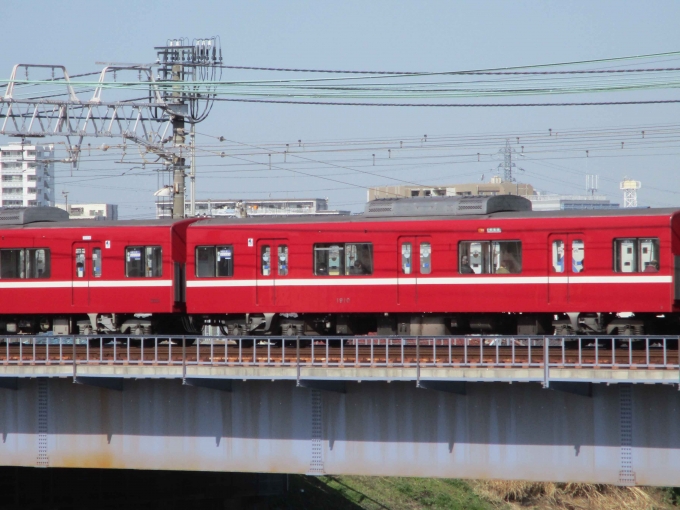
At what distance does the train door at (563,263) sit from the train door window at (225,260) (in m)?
9.51

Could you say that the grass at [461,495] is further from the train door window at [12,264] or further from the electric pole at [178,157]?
the train door window at [12,264]

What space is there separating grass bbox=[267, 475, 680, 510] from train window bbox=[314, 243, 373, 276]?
1597 cm

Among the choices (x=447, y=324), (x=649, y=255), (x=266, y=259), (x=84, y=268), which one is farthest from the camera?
(x=84, y=268)

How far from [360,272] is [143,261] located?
6920 millimetres

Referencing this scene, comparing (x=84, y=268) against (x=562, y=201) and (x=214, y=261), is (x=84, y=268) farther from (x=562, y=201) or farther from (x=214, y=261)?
(x=562, y=201)

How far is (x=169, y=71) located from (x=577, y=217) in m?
21.4

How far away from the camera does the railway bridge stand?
20.6 m

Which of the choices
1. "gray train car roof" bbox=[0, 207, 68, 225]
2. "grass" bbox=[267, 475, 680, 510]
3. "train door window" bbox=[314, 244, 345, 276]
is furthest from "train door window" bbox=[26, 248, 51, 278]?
"grass" bbox=[267, 475, 680, 510]

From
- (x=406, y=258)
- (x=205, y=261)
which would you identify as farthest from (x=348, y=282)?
(x=205, y=261)

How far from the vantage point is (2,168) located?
162 meters

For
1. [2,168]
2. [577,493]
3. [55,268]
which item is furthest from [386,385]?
[2,168]

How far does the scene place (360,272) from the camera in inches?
1085

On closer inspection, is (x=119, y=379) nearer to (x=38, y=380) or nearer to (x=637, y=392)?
(x=38, y=380)

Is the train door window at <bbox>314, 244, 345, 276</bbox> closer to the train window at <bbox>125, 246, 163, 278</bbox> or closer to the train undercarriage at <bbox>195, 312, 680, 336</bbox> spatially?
the train undercarriage at <bbox>195, 312, 680, 336</bbox>
